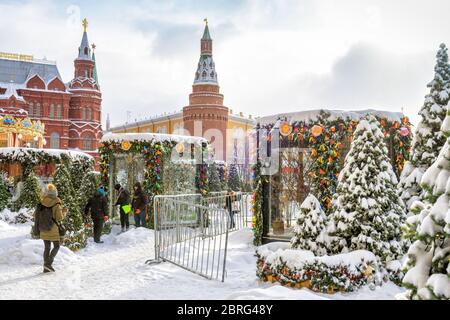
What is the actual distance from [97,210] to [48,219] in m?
3.80

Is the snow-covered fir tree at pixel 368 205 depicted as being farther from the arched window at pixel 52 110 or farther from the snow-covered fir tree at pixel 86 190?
the arched window at pixel 52 110

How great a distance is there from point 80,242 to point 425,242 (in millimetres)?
9102

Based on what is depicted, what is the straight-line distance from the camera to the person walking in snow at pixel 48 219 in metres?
7.95

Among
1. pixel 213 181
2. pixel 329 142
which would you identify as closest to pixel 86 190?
pixel 329 142

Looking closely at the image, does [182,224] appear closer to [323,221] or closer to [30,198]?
[323,221]

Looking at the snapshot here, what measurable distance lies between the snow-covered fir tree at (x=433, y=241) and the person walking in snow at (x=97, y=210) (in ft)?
31.5

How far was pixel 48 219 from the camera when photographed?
796 cm

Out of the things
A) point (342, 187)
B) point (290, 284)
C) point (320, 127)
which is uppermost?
point (320, 127)

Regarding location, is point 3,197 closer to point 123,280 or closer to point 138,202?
point 138,202

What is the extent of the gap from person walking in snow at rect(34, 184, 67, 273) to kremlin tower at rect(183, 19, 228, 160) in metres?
49.3

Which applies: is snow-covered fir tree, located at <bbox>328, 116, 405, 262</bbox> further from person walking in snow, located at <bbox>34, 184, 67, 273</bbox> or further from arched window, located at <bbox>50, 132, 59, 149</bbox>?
arched window, located at <bbox>50, 132, 59, 149</bbox>

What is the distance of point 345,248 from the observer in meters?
7.85

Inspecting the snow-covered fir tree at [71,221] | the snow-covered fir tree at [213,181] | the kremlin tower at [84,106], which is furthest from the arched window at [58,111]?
the snow-covered fir tree at [71,221]
